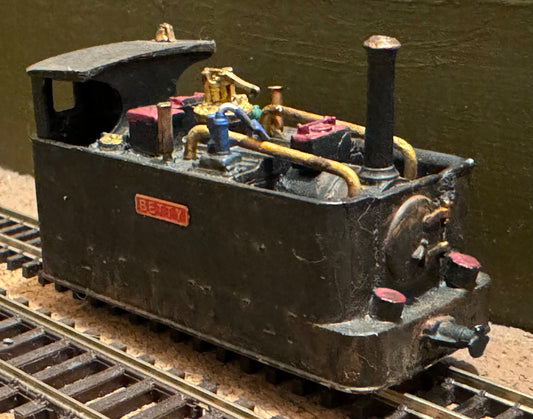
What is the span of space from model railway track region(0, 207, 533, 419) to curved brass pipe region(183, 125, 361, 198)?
1.15 metres

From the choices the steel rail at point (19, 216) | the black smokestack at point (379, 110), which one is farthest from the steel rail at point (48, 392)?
the steel rail at point (19, 216)

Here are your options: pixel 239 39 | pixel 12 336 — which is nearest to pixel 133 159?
pixel 12 336

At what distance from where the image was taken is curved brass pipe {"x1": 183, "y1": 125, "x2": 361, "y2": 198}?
15.3 feet

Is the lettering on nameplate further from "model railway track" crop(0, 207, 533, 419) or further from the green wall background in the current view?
the green wall background

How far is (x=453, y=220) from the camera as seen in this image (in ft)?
17.1

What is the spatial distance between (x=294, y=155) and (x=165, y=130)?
2.79 feet

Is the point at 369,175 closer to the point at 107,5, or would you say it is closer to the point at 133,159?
the point at 133,159

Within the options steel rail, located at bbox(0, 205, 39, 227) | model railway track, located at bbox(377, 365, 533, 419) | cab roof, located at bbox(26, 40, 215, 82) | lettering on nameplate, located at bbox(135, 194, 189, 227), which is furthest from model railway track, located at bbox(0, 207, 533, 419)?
steel rail, located at bbox(0, 205, 39, 227)

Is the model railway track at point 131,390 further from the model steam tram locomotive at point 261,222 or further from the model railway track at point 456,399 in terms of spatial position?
the model steam tram locomotive at point 261,222

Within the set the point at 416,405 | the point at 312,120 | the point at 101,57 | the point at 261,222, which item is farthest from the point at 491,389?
the point at 101,57

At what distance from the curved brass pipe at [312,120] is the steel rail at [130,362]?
4.75 ft

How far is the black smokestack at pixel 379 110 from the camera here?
15.3ft

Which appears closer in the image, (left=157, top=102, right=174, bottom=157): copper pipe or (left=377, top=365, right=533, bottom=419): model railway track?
(left=377, top=365, right=533, bottom=419): model railway track

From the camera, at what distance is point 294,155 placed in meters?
4.82
